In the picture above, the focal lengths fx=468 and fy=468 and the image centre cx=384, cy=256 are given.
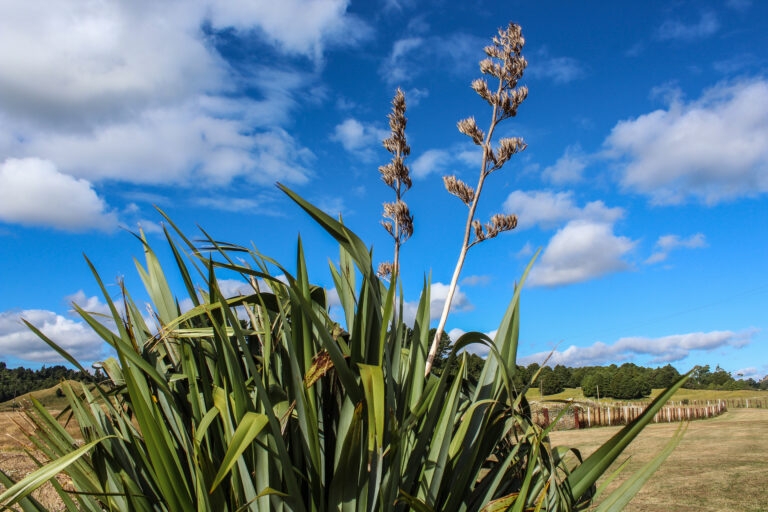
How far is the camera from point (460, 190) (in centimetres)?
586

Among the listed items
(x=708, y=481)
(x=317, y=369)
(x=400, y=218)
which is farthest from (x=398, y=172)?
(x=708, y=481)

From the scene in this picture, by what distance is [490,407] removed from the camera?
153 cm

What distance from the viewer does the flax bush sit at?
116 cm

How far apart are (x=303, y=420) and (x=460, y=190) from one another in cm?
497

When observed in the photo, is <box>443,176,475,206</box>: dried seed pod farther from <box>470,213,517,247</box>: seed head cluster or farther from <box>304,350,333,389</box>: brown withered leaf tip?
<box>304,350,333,389</box>: brown withered leaf tip

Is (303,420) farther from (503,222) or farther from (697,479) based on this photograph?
(697,479)

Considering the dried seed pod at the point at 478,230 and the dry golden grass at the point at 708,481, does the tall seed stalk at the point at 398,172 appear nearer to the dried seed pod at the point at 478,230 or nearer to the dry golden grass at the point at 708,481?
the dried seed pod at the point at 478,230

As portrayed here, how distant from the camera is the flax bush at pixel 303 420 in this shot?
116 centimetres

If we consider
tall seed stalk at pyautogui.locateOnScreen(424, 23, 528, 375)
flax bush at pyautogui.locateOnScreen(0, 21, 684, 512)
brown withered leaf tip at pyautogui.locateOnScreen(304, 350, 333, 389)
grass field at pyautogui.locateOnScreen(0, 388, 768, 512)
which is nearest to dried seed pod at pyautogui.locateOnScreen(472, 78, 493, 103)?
tall seed stalk at pyautogui.locateOnScreen(424, 23, 528, 375)

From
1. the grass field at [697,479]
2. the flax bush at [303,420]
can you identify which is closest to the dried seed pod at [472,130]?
the grass field at [697,479]

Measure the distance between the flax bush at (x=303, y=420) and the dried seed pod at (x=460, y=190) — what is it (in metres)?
4.26

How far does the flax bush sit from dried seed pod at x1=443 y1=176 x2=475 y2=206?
14.0ft

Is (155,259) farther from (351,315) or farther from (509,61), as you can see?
(509,61)

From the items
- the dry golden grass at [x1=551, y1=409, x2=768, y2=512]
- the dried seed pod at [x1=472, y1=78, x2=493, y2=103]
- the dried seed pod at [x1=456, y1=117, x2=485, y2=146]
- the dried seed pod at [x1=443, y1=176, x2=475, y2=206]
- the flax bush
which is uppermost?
the dried seed pod at [x1=472, y1=78, x2=493, y2=103]
